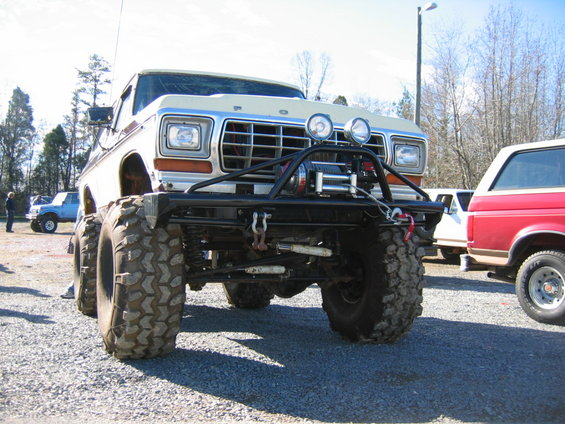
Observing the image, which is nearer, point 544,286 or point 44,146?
point 544,286

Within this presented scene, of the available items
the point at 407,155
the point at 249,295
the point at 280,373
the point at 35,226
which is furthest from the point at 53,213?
the point at 280,373

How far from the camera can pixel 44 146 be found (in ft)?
176

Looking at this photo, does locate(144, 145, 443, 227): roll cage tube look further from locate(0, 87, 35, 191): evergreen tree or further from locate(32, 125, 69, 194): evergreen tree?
locate(32, 125, 69, 194): evergreen tree

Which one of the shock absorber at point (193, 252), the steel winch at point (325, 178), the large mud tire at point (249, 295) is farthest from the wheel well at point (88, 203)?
the steel winch at point (325, 178)

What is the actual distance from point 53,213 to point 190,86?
22419 millimetres

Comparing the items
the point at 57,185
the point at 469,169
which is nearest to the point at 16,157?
the point at 57,185

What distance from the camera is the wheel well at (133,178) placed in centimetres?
480

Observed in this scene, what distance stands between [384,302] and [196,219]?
1.82 meters

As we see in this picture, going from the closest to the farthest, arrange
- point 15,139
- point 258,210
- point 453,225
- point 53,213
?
point 258,210 → point 453,225 → point 53,213 → point 15,139

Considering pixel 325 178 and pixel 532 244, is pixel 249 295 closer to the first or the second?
pixel 325 178

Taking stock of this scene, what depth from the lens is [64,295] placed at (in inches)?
272

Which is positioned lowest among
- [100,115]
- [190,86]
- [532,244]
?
[532,244]

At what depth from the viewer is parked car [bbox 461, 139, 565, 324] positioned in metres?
6.17

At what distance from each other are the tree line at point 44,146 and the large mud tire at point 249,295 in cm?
4902
